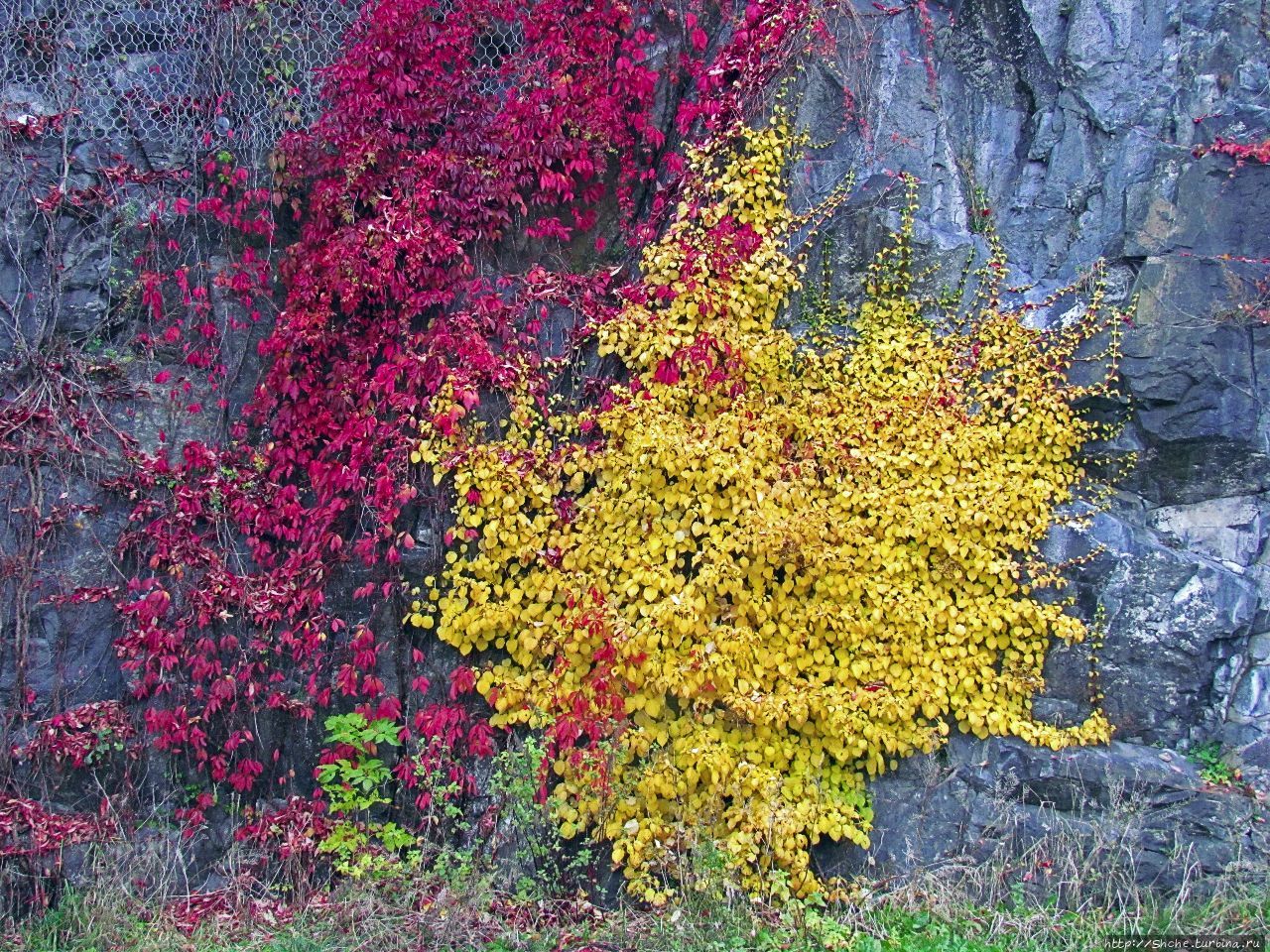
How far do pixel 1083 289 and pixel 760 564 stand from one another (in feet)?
7.69

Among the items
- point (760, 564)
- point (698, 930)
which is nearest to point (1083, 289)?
point (760, 564)

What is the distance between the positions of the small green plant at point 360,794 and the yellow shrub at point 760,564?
0.70 m

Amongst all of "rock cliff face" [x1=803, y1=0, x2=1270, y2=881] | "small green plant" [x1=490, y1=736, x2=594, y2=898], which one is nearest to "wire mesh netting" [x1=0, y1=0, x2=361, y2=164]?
"rock cliff face" [x1=803, y1=0, x2=1270, y2=881]

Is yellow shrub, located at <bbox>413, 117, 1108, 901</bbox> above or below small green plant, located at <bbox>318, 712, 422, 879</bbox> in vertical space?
above

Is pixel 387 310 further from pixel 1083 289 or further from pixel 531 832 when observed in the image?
pixel 1083 289

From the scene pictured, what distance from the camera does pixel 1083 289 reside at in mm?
5023

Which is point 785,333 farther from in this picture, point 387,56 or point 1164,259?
point 387,56

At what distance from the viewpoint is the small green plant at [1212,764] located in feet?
14.8

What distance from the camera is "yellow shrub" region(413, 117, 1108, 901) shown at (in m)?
4.63

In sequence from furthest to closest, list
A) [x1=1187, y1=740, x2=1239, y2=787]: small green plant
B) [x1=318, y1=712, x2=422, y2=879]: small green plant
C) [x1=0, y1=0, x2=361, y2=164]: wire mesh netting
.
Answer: [x1=0, y1=0, x2=361, y2=164]: wire mesh netting < [x1=318, y1=712, x2=422, y2=879]: small green plant < [x1=1187, y1=740, x2=1239, y2=787]: small green plant

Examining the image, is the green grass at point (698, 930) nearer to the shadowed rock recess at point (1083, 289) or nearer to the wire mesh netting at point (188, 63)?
the shadowed rock recess at point (1083, 289)

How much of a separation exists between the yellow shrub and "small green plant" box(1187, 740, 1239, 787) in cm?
48

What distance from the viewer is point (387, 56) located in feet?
17.8

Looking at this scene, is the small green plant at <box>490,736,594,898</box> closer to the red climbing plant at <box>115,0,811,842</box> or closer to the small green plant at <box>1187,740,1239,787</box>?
the red climbing plant at <box>115,0,811,842</box>
